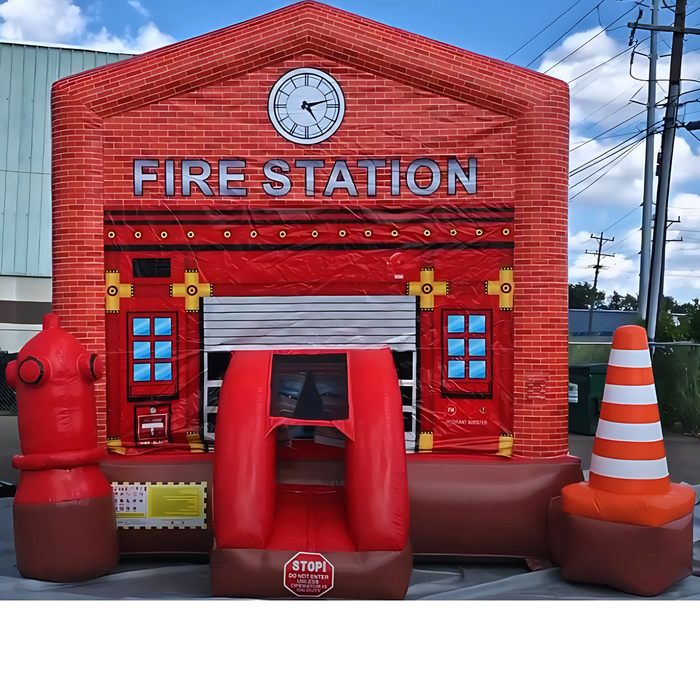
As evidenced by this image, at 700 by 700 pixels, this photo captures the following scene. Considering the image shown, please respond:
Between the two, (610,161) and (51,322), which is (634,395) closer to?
(610,161)

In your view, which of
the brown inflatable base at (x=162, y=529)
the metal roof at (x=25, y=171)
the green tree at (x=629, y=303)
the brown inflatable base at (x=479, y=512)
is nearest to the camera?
the brown inflatable base at (x=479, y=512)

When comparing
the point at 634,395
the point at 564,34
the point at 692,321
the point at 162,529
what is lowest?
the point at 162,529

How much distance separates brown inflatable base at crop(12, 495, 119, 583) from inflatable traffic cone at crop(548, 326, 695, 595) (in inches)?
123

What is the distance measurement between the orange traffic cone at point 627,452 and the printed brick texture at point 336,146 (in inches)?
21.6

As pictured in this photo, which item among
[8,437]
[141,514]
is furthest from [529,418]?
[8,437]

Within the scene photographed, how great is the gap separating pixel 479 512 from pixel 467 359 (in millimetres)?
1107

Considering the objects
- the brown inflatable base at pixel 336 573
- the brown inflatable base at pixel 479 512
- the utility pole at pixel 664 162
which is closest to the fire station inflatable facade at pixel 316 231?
the brown inflatable base at pixel 479 512

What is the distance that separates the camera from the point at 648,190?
5.02m

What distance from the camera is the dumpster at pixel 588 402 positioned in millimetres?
6074

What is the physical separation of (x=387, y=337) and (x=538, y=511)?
165cm

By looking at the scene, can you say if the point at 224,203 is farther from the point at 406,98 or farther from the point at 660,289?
the point at 660,289

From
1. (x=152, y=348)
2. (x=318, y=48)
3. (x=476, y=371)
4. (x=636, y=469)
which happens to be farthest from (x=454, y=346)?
(x=318, y=48)

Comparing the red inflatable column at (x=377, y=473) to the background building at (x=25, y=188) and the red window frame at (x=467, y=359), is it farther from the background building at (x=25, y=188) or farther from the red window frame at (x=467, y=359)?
the background building at (x=25, y=188)

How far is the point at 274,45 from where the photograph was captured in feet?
14.2
